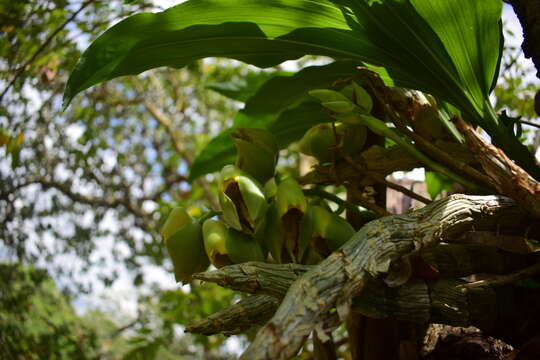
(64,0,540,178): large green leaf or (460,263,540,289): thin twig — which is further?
(64,0,540,178): large green leaf

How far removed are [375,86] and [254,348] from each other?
0.44 meters

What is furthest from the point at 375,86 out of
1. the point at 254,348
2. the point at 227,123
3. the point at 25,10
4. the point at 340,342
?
the point at 227,123

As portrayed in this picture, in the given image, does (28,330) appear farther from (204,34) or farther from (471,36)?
(471,36)

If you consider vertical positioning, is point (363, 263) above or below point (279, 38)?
below

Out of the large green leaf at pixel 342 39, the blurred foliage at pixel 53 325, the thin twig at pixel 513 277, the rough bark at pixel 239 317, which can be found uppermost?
the large green leaf at pixel 342 39

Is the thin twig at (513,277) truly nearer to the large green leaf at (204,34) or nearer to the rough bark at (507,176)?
the rough bark at (507,176)

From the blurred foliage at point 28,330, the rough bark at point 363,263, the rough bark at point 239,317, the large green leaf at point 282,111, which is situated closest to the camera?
the rough bark at point 363,263

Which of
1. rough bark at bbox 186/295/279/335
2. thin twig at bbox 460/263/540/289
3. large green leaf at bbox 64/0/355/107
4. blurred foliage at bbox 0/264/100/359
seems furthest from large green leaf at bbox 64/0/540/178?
blurred foliage at bbox 0/264/100/359

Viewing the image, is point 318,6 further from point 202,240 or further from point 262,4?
point 202,240

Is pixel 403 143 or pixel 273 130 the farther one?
pixel 273 130

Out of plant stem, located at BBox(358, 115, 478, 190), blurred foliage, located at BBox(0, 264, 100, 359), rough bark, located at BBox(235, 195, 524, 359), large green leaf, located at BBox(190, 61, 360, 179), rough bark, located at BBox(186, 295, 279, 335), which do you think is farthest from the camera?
blurred foliage, located at BBox(0, 264, 100, 359)

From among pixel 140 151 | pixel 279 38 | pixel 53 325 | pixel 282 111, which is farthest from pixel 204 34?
pixel 140 151

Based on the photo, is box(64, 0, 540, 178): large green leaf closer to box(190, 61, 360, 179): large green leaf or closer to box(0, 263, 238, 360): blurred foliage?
box(190, 61, 360, 179): large green leaf

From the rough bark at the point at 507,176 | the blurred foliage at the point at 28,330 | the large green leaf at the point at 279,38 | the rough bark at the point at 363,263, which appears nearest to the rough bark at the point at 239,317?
the rough bark at the point at 363,263
